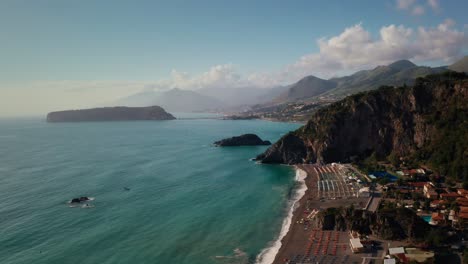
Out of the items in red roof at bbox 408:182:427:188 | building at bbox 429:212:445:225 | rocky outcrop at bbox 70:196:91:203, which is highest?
rocky outcrop at bbox 70:196:91:203

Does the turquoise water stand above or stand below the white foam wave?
above

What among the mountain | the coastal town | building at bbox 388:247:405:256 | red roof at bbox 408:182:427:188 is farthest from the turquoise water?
red roof at bbox 408:182:427:188

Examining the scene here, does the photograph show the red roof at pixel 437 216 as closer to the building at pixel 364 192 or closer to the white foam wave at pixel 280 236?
the building at pixel 364 192

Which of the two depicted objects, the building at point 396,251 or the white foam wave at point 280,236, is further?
the white foam wave at point 280,236

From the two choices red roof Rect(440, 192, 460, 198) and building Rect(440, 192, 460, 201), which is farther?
red roof Rect(440, 192, 460, 198)

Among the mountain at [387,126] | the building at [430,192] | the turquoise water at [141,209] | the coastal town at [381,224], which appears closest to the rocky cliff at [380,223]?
the coastal town at [381,224]

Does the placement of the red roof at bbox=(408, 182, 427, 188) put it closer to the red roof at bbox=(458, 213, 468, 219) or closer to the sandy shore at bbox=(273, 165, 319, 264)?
the red roof at bbox=(458, 213, 468, 219)
